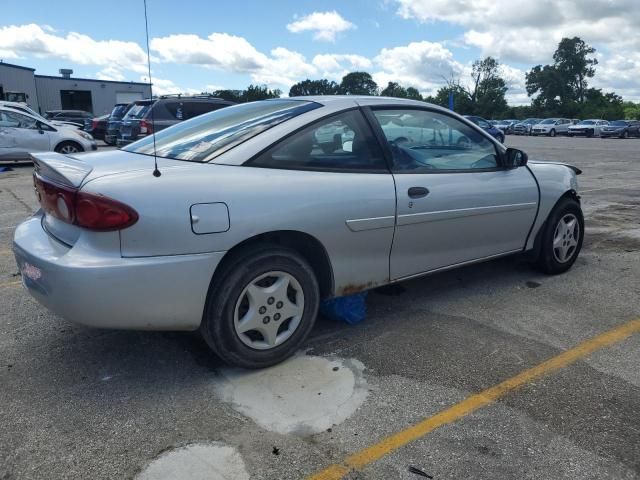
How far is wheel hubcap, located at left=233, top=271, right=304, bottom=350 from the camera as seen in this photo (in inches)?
114

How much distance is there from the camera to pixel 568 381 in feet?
9.56

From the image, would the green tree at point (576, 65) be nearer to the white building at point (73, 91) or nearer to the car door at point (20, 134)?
the white building at point (73, 91)

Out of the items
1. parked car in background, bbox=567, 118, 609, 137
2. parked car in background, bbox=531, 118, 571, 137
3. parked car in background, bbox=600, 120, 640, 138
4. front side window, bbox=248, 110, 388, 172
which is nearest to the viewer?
front side window, bbox=248, 110, 388, 172

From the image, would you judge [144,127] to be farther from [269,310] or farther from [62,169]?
[269,310]

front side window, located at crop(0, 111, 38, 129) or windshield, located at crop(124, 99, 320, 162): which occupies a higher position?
windshield, located at crop(124, 99, 320, 162)

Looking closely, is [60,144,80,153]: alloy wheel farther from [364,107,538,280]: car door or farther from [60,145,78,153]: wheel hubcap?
[364,107,538,280]: car door

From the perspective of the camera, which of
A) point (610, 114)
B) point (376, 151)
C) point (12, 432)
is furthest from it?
point (610, 114)

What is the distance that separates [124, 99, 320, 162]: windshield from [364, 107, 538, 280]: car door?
0.63 meters

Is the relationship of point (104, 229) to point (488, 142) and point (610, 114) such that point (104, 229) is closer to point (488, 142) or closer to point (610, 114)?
point (488, 142)

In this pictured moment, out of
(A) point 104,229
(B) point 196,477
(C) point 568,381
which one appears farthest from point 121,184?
(C) point 568,381

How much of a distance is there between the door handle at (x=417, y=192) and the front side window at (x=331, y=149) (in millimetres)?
226

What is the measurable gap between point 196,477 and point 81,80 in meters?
61.4

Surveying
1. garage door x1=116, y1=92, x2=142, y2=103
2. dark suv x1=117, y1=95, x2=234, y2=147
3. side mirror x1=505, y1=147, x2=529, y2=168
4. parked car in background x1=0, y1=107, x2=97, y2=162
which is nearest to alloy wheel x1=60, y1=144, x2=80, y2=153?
parked car in background x1=0, y1=107, x2=97, y2=162

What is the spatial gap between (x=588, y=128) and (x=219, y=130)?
1641 inches
